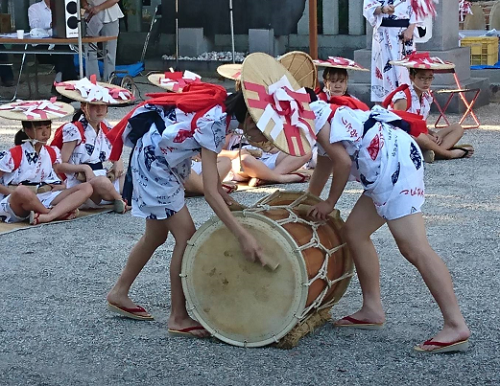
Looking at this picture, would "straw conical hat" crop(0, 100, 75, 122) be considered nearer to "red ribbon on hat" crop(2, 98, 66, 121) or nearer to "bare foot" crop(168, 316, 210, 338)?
"red ribbon on hat" crop(2, 98, 66, 121)

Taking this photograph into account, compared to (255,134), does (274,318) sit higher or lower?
lower

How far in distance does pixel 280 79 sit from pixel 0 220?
3.00m

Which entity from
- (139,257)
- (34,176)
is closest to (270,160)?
(34,176)

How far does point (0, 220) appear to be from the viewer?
5875 millimetres

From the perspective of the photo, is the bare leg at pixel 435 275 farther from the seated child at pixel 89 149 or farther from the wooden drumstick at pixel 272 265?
the seated child at pixel 89 149

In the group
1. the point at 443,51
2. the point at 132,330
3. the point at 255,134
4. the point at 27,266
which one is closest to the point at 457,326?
the point at 255,134

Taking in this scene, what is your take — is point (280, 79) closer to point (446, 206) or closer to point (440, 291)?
point (440, 291)

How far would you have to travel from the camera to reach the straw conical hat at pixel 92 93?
598 centimetres

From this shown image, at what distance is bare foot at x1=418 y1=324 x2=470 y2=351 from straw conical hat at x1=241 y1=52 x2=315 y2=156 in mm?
848

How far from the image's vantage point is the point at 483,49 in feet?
38.5

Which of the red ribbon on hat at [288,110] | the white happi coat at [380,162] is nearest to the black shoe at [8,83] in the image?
the white happi coat at [380,162]

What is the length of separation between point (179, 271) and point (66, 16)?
272 inches

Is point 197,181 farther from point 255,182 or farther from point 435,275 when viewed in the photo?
point 435,275

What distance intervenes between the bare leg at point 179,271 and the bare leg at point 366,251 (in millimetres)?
593
